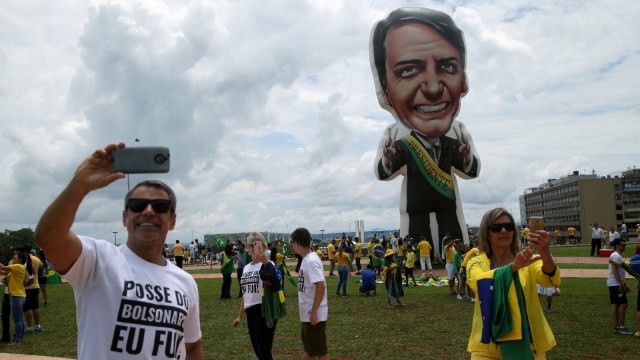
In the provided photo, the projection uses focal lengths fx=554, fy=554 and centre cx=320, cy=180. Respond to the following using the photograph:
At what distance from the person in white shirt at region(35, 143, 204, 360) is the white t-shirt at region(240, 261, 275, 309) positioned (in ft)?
12.8

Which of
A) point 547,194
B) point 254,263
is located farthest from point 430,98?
point 547,194

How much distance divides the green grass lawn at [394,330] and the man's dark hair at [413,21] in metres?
13.3

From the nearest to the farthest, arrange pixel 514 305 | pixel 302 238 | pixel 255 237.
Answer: pixel 514 305
pixel 302 238
pixel 255 237

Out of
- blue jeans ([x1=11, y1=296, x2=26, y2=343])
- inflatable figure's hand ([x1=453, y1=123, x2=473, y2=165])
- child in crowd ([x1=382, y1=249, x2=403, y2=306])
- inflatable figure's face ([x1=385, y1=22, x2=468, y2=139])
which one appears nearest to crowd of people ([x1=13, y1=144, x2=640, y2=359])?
blue jeans ([x1=11, y1=296, x2=26, y2=343])

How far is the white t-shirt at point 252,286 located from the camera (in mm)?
6828

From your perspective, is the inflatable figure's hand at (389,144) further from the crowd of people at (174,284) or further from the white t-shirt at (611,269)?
the crowd of people at (174,284)

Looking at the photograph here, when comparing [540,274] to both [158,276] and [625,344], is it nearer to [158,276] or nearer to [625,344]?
[158,276]

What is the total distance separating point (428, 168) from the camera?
26578mm

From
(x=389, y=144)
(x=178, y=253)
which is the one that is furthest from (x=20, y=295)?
(x=389, y=144)

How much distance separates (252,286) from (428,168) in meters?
20.6

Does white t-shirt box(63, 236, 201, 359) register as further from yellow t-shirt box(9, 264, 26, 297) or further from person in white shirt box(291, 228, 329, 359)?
yellow t-shirt box(9, 264, 26, 297)

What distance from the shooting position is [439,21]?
25875mm

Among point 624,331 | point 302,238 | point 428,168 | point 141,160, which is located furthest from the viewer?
point 428,168

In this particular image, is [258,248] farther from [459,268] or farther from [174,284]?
[459,268]
